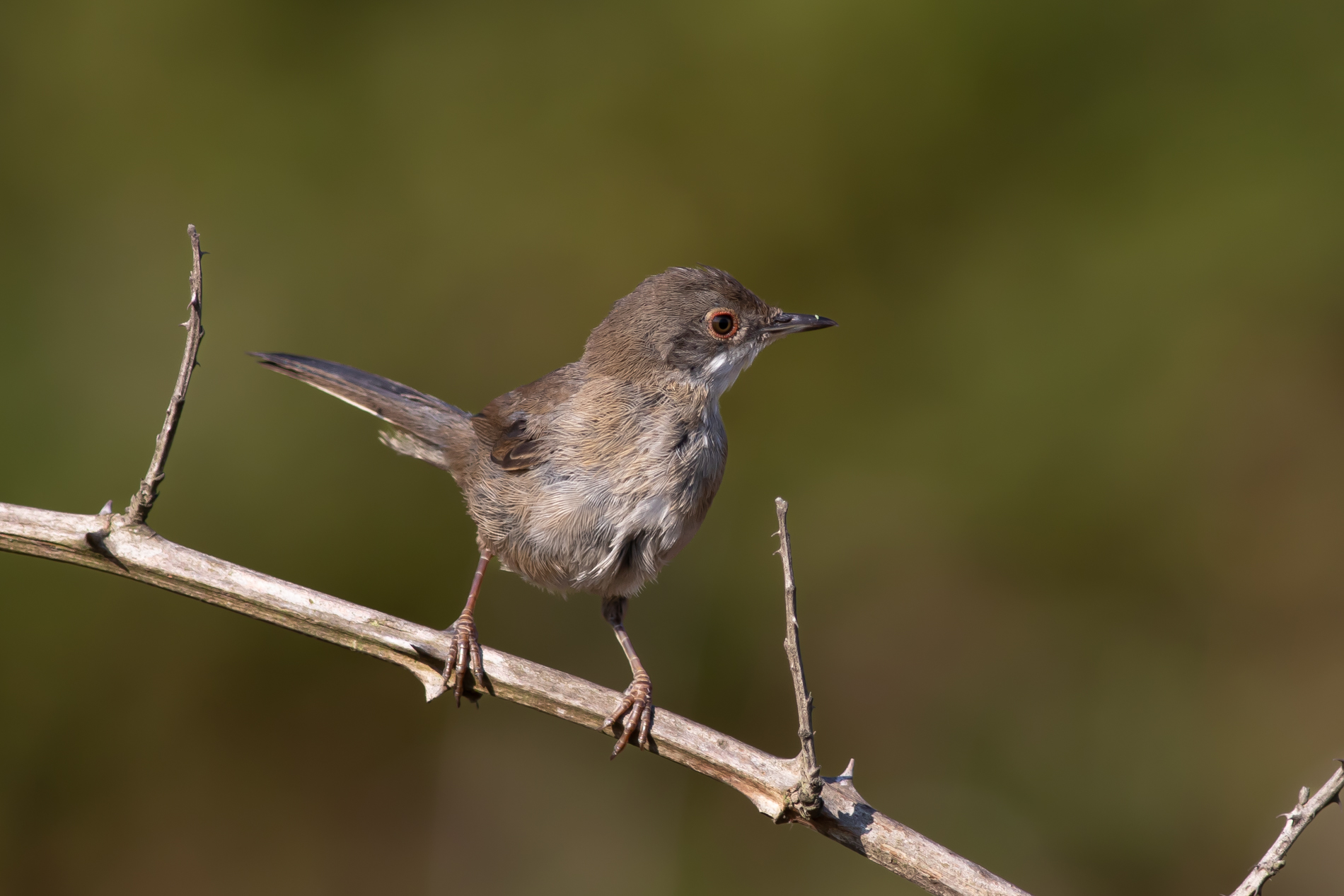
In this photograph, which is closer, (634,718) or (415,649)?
(415,649)

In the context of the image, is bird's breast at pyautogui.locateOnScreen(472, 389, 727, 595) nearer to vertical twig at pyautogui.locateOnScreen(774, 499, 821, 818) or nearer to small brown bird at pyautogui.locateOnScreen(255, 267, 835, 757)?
small brown bird at pyautogui.locateOnScreen(255, 267, 835, 757)

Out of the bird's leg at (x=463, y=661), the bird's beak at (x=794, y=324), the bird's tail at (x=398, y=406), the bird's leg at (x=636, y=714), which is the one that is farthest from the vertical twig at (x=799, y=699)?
the bird's tail at (x=398, y=406)

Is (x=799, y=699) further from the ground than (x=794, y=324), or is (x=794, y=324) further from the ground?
(x=794, y=324)

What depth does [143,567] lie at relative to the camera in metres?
3.05

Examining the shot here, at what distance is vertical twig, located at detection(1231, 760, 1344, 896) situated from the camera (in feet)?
8.34

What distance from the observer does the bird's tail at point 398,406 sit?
4496 millimetres

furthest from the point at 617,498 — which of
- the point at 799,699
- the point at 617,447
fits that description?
the point at 799,699

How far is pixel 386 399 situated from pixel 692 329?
61.7 inches

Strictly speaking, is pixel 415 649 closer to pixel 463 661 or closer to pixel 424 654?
pixel 424 654

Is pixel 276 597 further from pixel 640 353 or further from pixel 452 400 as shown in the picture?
pixel 452 400

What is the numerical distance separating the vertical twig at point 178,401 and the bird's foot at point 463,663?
1.09m

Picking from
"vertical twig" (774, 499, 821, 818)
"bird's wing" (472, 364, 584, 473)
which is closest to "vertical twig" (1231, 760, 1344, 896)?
"vertical twig" (774, 499, 821, 818)

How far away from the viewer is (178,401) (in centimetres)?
290

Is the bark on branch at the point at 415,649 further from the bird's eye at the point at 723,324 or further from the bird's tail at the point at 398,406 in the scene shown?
the bird's eye at the point at 723,324
